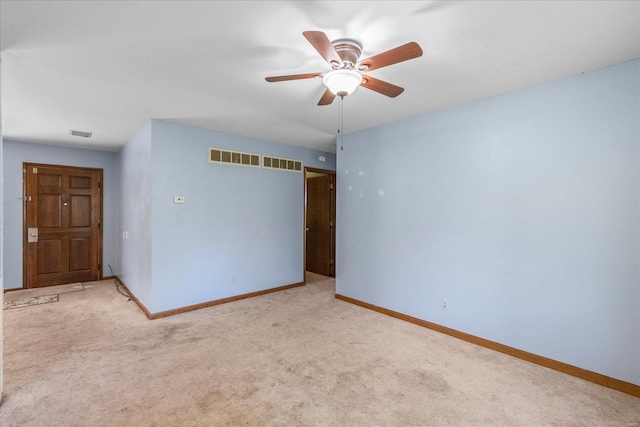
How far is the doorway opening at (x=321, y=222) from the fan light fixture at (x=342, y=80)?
3731 millimetres

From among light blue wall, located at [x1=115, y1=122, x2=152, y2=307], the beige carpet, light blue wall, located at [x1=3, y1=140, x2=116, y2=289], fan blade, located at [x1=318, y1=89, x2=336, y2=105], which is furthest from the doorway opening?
light blue wall, located at [x1=3, y1=140, x2=116, y2=289]

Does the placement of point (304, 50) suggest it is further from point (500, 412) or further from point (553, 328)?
point (553, 328)

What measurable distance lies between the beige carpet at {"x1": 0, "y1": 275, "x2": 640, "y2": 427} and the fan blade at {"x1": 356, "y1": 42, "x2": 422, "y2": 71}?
231 cm

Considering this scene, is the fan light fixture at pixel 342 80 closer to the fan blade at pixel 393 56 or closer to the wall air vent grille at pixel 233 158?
the fan blade at pixel 393 56

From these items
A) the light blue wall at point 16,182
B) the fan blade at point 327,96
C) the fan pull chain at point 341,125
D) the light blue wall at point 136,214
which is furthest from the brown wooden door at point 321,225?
the light blue wall at point 16,182

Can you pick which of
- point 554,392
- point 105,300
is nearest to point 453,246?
point 554,392

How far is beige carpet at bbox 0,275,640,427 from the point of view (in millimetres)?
2012

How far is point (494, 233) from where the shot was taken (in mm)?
3006

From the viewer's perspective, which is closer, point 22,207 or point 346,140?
point 346,140

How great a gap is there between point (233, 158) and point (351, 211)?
197cm

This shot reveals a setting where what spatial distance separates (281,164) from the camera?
5.09 metres

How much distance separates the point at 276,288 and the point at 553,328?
3724 millimetres

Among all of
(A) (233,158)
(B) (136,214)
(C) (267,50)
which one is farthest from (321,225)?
(C) (267,50)

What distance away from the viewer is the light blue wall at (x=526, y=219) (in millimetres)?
2354
